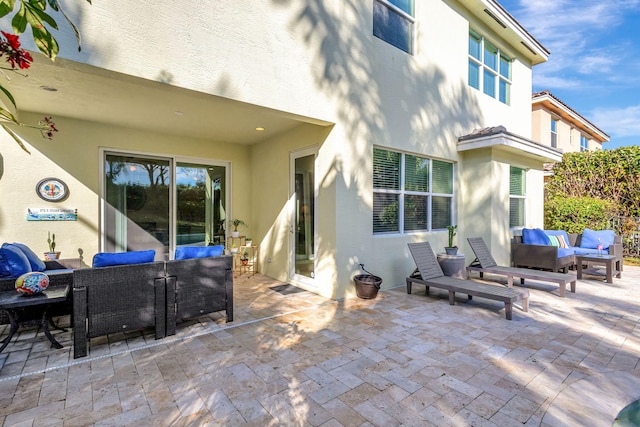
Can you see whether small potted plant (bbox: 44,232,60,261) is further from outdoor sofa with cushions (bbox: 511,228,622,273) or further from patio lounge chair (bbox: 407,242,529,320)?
outdoor sofa with cushions (bbox: 511,228,622,273)

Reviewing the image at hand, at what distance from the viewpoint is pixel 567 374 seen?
2.98m

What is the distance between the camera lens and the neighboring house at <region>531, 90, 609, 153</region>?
569 inches

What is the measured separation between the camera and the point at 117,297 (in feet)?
11.4

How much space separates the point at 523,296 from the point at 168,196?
692cm

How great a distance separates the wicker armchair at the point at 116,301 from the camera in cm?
327

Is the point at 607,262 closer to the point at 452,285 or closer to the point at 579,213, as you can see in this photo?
the point at 452,285

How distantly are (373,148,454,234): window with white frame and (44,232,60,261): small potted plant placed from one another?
5.59 meters

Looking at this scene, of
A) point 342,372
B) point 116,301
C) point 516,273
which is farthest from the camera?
point 516,273

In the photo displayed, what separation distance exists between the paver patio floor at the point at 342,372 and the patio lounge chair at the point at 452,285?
0.98 ft

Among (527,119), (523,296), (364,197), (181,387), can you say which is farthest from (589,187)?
(181,387)

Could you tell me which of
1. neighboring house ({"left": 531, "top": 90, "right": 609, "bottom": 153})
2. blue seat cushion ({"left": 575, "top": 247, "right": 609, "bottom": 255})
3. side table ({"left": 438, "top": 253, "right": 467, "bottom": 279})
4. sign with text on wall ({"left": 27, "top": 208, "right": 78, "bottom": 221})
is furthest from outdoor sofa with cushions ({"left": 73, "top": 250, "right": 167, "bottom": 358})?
neighboring house ({"left": 531, "top": 90, "right": 609, "bottom": 153})

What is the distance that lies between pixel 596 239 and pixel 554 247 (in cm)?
237

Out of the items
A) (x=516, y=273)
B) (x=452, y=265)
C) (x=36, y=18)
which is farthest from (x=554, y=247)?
(x=36, y=18)

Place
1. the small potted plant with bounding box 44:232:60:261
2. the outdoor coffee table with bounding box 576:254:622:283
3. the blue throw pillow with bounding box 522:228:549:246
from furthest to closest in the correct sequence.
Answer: the blue throw pillow with bounding box 522:228:549:246
the outdoor coffee table with bounding box 576:254:622:283
the small potted plant with bounding box 44:232:60:261
